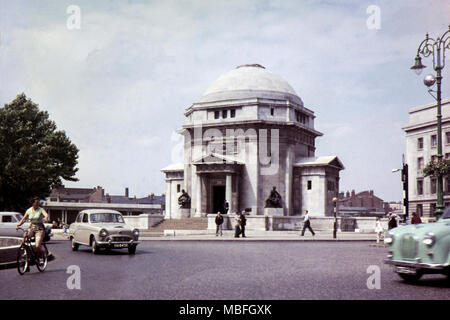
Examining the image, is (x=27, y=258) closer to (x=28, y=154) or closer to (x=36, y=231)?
(x=36, y=231)

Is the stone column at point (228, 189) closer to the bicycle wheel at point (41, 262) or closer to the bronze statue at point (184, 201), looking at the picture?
the bronze statue at point (184, 201)

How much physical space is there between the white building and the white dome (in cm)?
1915

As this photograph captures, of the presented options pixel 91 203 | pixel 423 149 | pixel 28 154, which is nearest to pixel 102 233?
pixel 28 154

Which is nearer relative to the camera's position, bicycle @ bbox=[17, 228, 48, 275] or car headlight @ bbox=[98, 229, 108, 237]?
bicycle @ bbox=[17, 228, 48, 275]

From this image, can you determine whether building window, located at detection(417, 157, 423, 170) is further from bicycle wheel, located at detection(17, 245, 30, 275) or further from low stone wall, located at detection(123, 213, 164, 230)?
bicycle wheel, located at detection(17, 245, 30, 275)

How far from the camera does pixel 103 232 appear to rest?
1773 cm

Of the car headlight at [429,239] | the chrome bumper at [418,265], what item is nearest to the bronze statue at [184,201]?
the chrome bumper at [418,265]

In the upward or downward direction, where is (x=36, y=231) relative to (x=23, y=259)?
upward

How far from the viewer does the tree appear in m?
41.2

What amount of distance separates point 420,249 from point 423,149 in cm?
5926

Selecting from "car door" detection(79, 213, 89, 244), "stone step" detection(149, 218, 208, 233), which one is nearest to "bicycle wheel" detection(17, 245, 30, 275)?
"car door" detection(79, 213, 89, 244)
